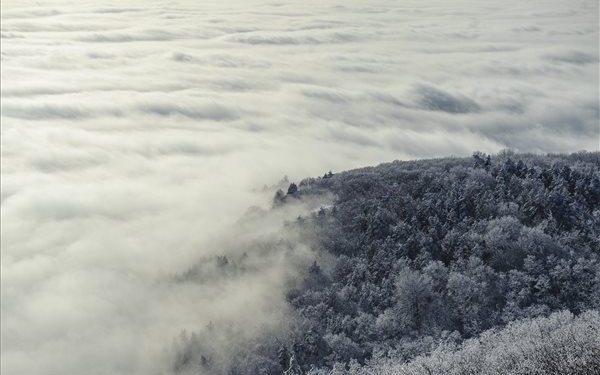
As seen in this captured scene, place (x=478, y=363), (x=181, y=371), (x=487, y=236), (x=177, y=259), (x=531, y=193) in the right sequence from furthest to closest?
(x=177, y=259)
(x=531, y=193)
(x=487, y=236)
(x=181, y=371)
(x=478, y=363)

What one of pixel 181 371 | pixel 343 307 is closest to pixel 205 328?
pixel 181 371

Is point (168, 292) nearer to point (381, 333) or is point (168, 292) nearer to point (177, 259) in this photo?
point (177, 259)

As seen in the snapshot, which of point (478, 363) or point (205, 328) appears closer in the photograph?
point (478, 363)

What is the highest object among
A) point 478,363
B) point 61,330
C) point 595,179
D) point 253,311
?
point 595,179

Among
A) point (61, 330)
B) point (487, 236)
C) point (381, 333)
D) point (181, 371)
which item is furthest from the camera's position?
point (61, 330)

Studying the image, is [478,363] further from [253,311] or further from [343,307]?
[253,311]

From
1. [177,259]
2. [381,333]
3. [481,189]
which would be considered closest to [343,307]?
[381,333]

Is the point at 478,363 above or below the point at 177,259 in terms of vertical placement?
above
